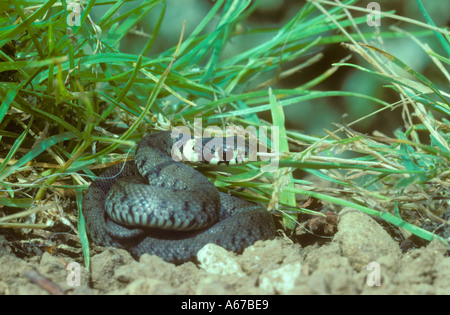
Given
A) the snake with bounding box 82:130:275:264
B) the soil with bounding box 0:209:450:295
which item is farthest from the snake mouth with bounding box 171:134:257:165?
the soil with bounding box 0:209:450:295

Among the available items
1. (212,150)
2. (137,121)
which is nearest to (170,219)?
(137,121)

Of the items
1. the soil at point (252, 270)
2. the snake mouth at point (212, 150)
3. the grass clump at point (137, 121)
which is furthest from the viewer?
the snake mouth at point (212, 150)

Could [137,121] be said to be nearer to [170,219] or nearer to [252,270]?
[170,219]

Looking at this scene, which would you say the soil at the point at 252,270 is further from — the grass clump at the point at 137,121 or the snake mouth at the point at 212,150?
the snake mouth at the point at 212,150

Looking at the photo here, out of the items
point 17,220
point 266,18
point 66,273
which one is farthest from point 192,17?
point 66,273

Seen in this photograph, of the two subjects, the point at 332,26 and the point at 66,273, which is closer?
the point at 66,273

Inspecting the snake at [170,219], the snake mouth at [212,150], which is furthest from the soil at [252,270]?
the snake mouth at [212,150]

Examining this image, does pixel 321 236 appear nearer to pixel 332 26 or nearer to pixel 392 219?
pixel 392 219

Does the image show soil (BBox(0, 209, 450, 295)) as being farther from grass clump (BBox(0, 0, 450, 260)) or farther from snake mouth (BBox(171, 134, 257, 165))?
snake mouth (BBox(171, 134, 257, 165))

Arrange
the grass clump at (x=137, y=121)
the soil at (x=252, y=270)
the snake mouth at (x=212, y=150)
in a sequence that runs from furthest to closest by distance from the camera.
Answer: the snake mouth at (x=212, y=150) < the grass clump at (x=137, y=121) < the soil at (x=252, y=270)
